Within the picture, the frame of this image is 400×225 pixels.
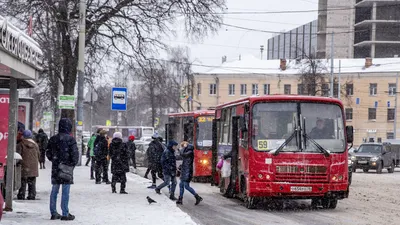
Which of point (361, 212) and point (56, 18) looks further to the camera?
point (56, 18)

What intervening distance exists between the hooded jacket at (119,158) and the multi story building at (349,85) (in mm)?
63841

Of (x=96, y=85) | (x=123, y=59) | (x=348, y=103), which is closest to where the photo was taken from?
(x=123, y=59)

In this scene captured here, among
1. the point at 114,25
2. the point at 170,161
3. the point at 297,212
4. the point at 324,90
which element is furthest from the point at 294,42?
the point at 297,212

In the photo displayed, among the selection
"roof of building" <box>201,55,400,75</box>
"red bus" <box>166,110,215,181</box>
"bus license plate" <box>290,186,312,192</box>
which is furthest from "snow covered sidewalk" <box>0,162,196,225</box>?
"roof of building" <box>201,55,400,75</box>

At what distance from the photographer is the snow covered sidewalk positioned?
13.4m

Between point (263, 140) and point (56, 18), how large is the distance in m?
14.7

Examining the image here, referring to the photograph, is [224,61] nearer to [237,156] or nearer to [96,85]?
[96,85]

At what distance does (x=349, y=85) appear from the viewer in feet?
289

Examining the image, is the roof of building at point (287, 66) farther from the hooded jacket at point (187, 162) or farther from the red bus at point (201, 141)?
the hooded jacket at point (187, 162)

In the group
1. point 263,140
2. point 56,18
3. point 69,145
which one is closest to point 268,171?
point 263,140

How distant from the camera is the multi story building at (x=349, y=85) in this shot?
87.3 m

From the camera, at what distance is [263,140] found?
1750cm

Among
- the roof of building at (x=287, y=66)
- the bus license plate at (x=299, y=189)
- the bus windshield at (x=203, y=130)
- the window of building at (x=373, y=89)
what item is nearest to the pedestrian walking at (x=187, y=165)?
the bus license plate at (x=299, y=189)

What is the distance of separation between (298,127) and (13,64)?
767cm
